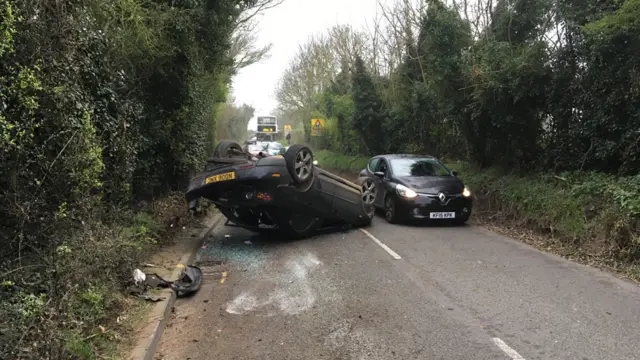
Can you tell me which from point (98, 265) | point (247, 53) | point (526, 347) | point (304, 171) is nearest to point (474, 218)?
point (304, 171)

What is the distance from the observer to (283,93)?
53656 mm

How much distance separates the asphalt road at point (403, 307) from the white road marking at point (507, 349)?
2cm

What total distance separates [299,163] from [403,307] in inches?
150

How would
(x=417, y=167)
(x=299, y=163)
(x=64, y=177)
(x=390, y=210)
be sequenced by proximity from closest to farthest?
(x=64, y=177)
(x=299, y=163)
(x=390, y=210)
(x=417, y=167)

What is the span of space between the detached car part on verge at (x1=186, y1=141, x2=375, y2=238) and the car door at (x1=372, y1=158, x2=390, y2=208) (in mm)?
1964

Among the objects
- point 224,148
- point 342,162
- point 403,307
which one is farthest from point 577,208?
point 342,162

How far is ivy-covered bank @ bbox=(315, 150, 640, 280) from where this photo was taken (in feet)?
24.1

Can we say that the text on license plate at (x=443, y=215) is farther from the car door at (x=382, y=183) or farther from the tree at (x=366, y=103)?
the tree at (x=366, y=103)

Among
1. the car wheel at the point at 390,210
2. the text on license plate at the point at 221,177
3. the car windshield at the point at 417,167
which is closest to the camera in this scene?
the text on license plate at the point at 221,177

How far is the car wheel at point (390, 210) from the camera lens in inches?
447

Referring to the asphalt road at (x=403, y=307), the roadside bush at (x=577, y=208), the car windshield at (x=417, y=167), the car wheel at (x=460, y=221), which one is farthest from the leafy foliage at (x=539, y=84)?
the asphalt road at (x=403, y=307)

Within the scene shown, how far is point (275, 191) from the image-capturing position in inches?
325

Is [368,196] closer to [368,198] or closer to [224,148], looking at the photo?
[368,198]

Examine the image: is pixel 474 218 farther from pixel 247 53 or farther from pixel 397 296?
pixel 247 53
